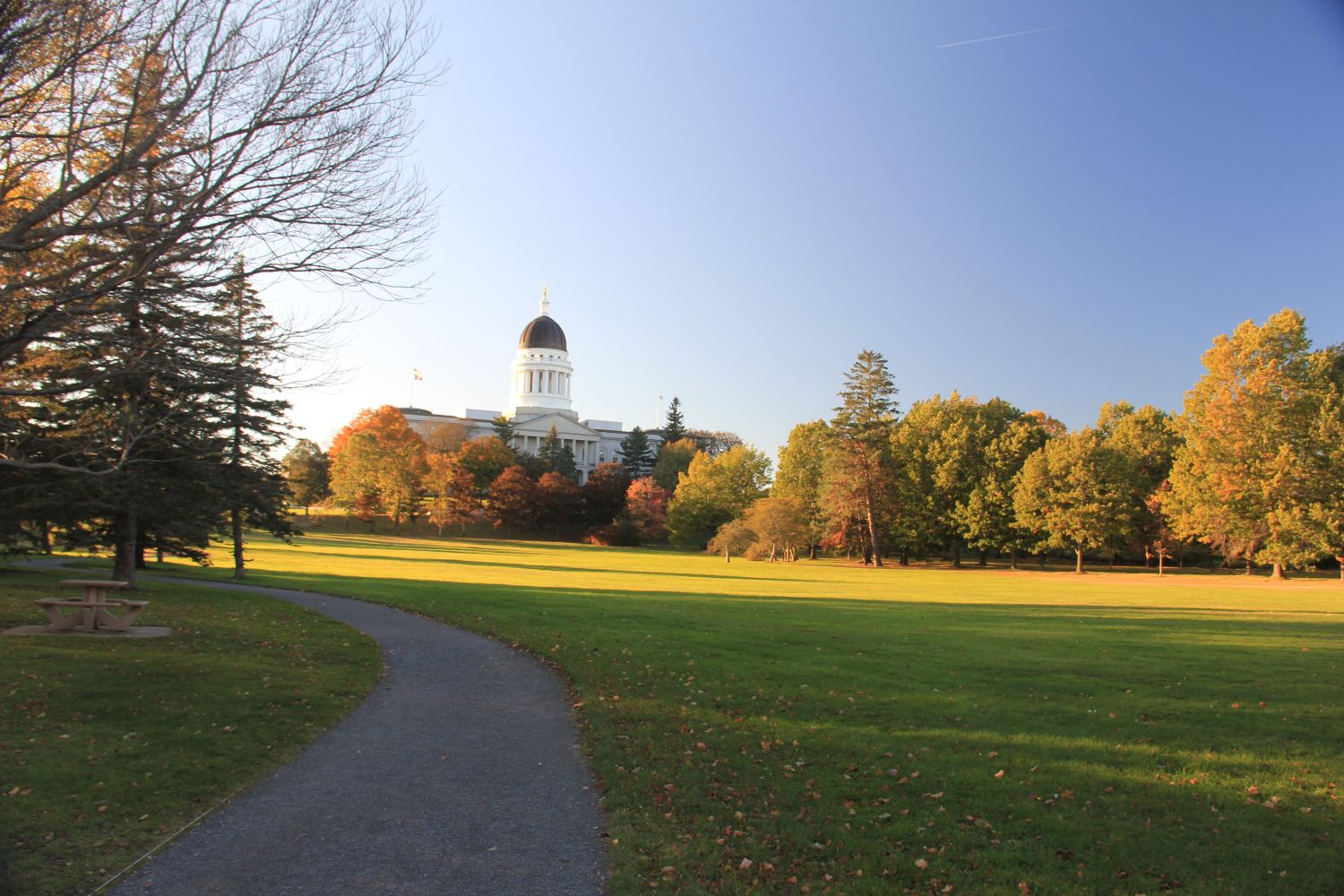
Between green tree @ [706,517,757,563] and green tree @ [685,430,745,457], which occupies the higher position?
green tree @ [685,430,745,457]

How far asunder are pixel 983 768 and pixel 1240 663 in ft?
28.4

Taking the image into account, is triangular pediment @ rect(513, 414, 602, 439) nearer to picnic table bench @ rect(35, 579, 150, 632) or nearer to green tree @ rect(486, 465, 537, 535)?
green tree @ rect(486, 465, 537, 535)

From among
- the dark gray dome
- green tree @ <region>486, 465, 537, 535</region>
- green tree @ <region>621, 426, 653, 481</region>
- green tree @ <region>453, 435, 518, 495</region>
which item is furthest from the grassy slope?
the dark gray dome

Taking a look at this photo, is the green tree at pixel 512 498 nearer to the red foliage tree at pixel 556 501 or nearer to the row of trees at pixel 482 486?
the row of trees at pixel 482 486

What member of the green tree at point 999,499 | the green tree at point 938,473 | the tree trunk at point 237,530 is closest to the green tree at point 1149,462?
the green tree at point 999,499

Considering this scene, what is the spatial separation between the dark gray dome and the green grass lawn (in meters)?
120

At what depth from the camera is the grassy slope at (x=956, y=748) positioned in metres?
5.74

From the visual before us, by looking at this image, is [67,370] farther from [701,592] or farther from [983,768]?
[701,592]

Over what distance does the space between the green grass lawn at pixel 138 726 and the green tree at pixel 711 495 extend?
67.7m

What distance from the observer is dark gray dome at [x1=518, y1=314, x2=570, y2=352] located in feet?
440

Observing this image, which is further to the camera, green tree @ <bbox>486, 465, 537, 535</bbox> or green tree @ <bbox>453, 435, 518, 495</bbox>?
green tree @ <bbox>453, 435, 518, 495</bbox>

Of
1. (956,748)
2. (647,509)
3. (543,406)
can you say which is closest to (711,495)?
(647,509)

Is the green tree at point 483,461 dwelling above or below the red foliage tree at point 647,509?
above

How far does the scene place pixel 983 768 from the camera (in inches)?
306
